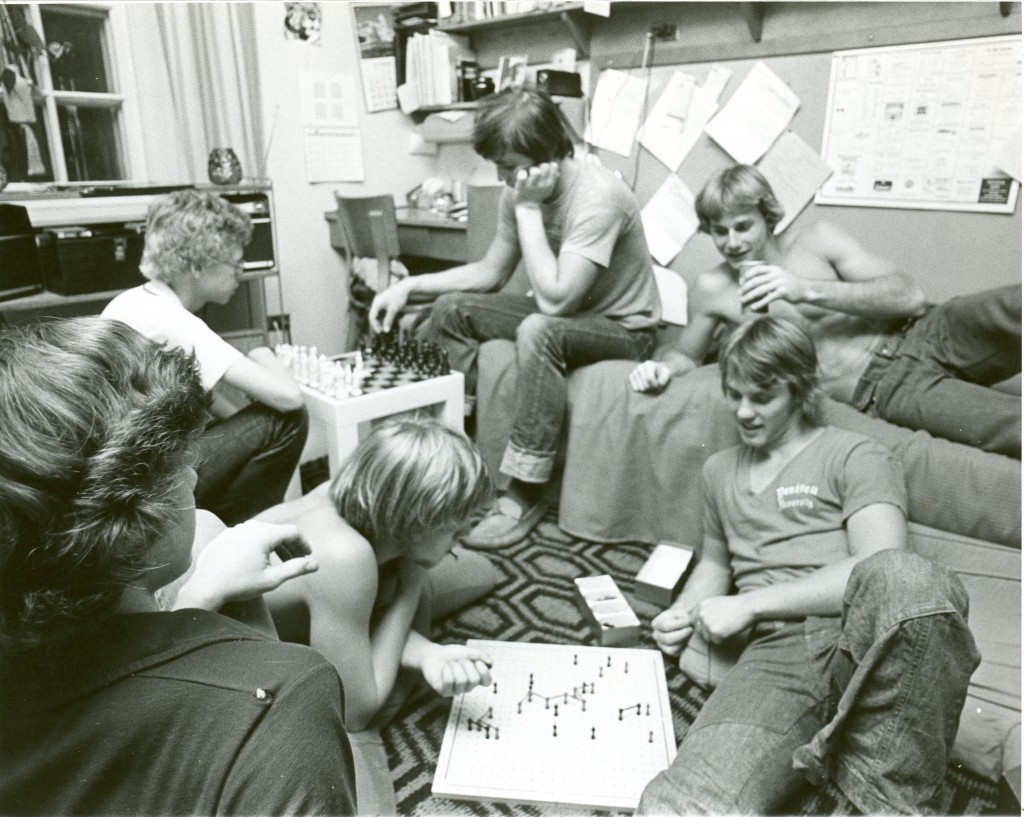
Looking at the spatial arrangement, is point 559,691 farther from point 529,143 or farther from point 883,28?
point 883,28

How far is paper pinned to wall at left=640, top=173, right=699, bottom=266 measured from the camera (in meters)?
2.94

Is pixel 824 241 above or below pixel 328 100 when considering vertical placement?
below

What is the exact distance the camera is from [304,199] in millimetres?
3779

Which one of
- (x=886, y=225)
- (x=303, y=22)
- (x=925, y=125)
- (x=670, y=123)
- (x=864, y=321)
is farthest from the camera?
(x=303, y=22)

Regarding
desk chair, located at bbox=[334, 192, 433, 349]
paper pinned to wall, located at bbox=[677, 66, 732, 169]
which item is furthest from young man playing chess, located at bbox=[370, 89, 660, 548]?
desk chair, located at bbox=[334, 192, 433, 349]

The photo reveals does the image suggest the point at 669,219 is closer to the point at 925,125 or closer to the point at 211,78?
the point at 925,125

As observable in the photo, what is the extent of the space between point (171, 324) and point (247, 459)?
0.37 m

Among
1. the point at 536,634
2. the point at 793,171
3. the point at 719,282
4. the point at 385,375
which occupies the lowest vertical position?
the point at 536,634

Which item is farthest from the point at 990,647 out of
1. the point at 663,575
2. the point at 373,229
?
the point at 373,229

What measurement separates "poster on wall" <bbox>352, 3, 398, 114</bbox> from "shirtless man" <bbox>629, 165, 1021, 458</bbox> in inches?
92.6

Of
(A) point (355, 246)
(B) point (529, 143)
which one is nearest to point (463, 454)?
(B) point (529, 143)

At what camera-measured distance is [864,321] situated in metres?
2.01

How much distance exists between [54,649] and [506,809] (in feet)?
2.83

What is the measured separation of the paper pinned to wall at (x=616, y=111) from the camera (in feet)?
9.82
